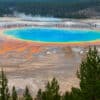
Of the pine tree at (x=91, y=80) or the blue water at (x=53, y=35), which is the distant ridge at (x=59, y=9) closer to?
the blue water at (x=53, y=35)

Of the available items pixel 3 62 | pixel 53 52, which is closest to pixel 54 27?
pixel 53 52

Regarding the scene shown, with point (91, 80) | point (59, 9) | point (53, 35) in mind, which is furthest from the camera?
point (59, 9)

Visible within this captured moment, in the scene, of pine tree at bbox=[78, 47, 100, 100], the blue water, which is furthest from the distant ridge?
pine tree at bbox=[78, 47, 100, 100]

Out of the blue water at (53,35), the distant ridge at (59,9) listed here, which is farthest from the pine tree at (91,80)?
the distant ridge at (59,9)

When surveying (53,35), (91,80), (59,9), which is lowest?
(91,80)

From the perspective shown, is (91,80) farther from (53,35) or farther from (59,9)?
(59,9)

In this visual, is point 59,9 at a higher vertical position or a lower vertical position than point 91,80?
higher

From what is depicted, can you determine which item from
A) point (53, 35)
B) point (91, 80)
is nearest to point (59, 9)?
point (53, 35)

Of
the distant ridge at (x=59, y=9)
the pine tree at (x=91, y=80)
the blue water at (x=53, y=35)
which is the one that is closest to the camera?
the pine tree at (x=91, y=80)

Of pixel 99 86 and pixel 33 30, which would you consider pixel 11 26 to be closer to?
pixel 33 30
